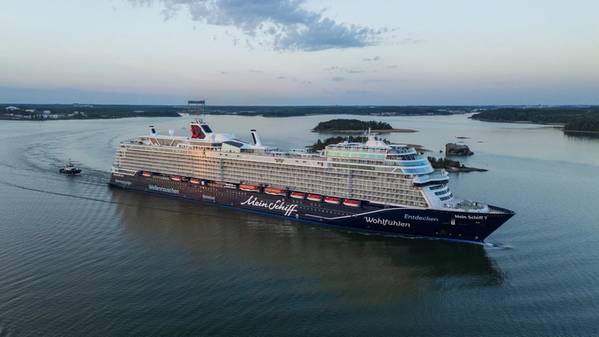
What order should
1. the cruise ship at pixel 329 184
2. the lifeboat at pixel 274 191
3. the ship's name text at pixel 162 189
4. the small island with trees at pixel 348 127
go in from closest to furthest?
the cruise ship at pixel 329 184, the lifeboat at pixel 274 191, the ship's name text at pixel 162 189, the small island with trees at pixel 348 127

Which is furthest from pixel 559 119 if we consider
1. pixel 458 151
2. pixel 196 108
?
pixel 196 108

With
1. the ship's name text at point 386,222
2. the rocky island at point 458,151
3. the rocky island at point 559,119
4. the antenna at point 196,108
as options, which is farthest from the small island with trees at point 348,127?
the ship's name text at point 386,222

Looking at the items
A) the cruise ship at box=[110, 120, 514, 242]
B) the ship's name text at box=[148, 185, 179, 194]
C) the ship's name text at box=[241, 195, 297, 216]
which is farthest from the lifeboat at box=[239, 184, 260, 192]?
the ship's name text at box=[148, 185, 179, 194]

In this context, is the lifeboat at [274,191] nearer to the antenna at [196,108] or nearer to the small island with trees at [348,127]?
the antenna at [196,108]

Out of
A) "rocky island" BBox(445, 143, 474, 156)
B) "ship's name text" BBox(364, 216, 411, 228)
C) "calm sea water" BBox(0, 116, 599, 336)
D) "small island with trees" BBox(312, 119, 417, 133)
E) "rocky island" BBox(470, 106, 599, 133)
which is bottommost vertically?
"calm sea water" BBox(0, 116, 599, 336)

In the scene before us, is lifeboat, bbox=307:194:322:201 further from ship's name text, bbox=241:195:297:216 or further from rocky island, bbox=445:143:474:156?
rocky island, bbox=445:143:474:156

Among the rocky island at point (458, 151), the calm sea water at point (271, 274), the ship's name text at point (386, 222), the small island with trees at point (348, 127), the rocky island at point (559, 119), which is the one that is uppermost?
the rocky island at point (559, 119)

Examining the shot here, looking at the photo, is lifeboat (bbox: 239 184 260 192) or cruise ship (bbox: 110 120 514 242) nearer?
cruise ship (bbox: 110 120 514 242)
